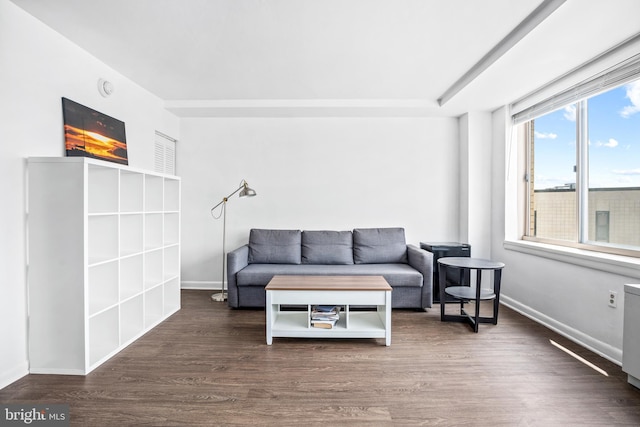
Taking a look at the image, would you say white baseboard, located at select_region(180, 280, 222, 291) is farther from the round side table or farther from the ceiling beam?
the ceiling beam

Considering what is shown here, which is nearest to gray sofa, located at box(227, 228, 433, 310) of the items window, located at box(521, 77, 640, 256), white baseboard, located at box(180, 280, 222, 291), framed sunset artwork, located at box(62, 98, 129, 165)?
white baseboard, located at box(180, 280, 222, 291)

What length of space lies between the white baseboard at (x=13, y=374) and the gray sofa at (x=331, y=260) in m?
1.70

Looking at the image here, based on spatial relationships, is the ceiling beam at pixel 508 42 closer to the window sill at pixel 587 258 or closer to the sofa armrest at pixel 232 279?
the window sill at pixel 587 258

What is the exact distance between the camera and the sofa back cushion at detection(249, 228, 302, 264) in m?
3.97

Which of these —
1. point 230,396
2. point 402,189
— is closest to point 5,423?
point 230,396

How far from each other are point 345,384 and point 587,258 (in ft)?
7.37

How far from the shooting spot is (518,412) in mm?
1748

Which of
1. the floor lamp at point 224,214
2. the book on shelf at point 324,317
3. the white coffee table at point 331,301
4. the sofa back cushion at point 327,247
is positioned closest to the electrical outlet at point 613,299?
the white coffee table at point 331,301

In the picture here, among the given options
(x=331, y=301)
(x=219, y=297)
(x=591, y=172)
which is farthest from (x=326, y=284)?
(x=591, y=172)

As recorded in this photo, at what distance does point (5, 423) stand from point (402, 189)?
13.7 feet

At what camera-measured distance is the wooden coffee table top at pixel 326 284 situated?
2.60 metres

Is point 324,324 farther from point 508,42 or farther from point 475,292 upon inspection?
point 508,42

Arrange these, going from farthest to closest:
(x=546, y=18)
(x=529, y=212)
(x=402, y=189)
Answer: (x=402, y=189) < (x=529, y=212) < (x=546, y=18)

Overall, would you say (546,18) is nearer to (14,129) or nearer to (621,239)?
(621,239)
